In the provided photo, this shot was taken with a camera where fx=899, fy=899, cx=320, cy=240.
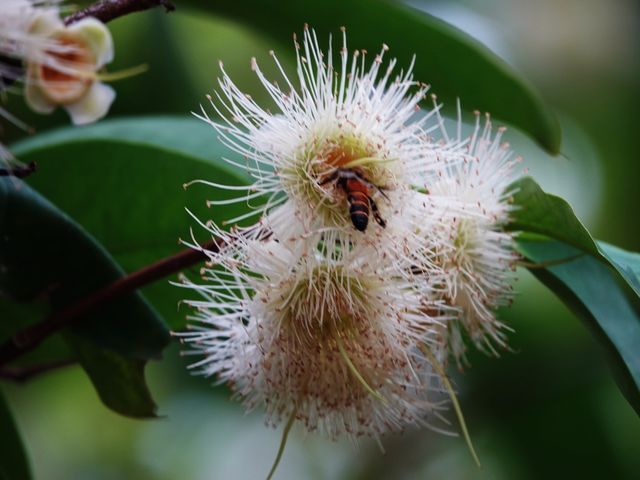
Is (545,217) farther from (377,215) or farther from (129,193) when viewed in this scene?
(129,193)

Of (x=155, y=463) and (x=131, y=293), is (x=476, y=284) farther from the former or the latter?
(x=155, y=463)

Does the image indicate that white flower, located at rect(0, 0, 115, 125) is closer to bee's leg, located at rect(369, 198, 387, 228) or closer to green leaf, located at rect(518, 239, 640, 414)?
bee's leg, located at rect(369, 198, 387, 228)

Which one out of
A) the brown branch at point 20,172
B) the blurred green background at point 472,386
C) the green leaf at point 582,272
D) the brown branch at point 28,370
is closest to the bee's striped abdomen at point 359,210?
the green leaf at point 582,272

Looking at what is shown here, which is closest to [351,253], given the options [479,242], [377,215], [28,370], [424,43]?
[377,215]

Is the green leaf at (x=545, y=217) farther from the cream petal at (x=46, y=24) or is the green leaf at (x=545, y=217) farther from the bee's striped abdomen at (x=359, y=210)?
the cream petal at (x=46, y=24)

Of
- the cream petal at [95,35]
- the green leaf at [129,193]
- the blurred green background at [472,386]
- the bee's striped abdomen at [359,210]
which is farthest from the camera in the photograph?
the blurred green background at [472,386]

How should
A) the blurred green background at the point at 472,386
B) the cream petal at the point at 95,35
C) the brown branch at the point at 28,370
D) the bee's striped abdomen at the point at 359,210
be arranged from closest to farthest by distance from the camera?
the bee's striped abdomen at the point at 359,210
the cream petal at the point at 95,35
the brown branch at the point at 28,370
the blurred green background at the point at 472,386
